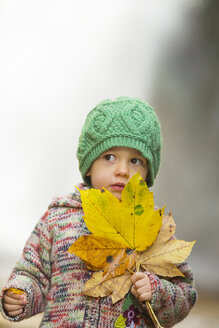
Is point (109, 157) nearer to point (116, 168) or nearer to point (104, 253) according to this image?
point (116, 168)

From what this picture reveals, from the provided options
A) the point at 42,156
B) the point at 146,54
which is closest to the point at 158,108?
the point at 146,54

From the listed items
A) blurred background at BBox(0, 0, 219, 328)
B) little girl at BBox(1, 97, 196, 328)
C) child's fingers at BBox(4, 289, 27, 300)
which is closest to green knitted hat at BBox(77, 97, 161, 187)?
little girl at BBox(1, 97, 196, 328)

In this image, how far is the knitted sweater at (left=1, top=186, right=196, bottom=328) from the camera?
60cm

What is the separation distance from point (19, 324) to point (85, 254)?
1.89ft

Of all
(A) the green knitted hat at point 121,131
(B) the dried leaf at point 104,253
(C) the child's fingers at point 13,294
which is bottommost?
(C) the child's fingers at point 13,294

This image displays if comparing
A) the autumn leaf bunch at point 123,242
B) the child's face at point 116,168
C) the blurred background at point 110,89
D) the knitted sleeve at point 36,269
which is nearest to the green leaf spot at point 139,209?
the autumn leaf bunch at point 123,242

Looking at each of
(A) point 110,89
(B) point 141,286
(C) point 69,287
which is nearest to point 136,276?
(B) point 141,286

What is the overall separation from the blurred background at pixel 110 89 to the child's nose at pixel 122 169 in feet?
3.55

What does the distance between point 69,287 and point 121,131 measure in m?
0.27

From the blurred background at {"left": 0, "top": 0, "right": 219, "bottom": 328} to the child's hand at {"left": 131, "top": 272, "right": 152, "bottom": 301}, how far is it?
1.14 meters

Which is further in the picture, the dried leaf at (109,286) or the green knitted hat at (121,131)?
the green knitted hat at (121,131)

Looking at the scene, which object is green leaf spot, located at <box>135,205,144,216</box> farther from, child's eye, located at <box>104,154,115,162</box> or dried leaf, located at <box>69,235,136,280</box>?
child's eye, located at <box>104,154,115,162</box>

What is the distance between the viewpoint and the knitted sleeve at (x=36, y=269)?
2.12ft

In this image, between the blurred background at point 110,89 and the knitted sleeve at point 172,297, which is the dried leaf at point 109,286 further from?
the blurred background at point 110,89
